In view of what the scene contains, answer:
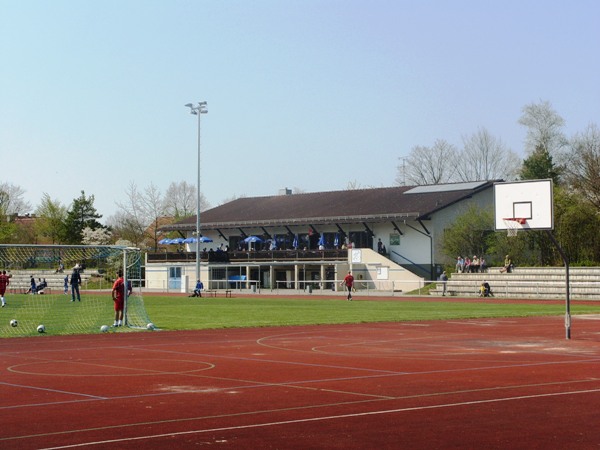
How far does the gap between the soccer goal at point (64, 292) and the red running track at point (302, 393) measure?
5.82m

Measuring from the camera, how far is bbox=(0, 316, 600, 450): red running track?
389 inches

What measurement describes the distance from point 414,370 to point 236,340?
824cm

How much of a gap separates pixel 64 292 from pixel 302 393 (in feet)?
160

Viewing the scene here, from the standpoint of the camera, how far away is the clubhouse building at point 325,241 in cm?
7325

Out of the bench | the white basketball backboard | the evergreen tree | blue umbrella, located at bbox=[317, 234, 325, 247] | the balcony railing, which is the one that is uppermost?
the evergreen tree

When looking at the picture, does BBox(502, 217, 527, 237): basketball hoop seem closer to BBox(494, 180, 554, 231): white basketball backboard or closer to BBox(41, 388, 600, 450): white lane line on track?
BBox(494, 180, 554, 231): white basketball backboard

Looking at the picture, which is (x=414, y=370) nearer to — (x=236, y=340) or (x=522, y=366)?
(x=522, y=366)

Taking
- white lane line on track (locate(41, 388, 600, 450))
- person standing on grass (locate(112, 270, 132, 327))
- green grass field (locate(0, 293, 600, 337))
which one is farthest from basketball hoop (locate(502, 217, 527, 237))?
white lane line on track (locate(41, 388, 600, 450))

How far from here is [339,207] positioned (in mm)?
83562

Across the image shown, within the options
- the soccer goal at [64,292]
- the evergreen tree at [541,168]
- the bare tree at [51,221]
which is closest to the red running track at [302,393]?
the soccer goal at [64,292]

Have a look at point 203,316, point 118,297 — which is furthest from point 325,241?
point 118,297

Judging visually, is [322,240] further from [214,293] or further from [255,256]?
[214,293]

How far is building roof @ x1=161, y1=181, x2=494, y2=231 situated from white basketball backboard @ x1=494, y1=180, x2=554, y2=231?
1824 inches

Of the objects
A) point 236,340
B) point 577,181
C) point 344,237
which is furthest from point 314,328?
point 344,237
